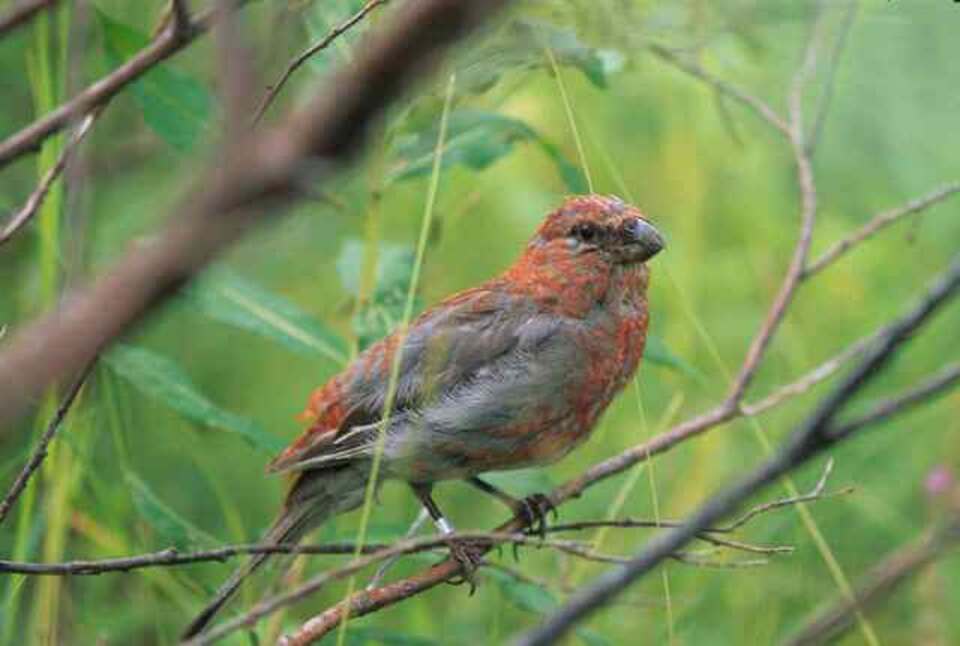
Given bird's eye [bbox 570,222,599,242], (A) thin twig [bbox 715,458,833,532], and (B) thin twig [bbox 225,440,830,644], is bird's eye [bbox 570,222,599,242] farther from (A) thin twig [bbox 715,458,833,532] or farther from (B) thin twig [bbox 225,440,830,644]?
(A) thin twig [bbox 715,458,833,532]

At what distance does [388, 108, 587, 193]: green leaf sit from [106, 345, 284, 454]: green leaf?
564 mm

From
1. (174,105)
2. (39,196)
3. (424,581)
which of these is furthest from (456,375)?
(39,196)

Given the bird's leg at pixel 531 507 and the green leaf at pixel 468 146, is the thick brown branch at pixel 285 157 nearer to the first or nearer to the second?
→ the green leaf at pixel 468 146

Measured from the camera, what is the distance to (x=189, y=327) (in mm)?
5418

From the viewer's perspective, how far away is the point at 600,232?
3803 millimetres

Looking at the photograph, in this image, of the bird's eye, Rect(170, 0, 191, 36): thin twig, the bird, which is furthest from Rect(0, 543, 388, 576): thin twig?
the bird's eye

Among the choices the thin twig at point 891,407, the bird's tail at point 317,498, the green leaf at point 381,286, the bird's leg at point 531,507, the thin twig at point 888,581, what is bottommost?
the bird's leg at point 531,507

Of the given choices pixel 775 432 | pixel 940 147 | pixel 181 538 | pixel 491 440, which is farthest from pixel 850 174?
pixel 181 538

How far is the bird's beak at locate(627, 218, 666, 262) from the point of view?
367 centimetres

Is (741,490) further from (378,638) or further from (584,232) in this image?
(584,232)

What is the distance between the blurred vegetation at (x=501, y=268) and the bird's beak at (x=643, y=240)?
221 mm

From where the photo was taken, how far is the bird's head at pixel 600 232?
12.2 feet

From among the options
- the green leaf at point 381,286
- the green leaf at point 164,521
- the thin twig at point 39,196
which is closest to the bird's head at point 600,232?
the green leaf at point 381,286

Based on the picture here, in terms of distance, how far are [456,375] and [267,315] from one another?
0.52 metres
